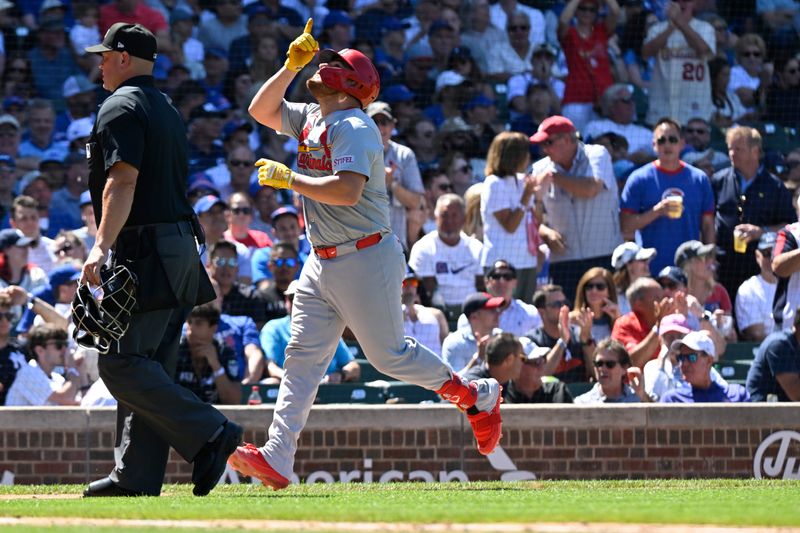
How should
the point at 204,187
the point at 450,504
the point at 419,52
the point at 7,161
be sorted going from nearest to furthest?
the point at 450,504
the point at 204,187
the point at 7,161
the point at 419,52

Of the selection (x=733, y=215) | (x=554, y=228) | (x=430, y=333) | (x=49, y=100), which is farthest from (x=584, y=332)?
(x=49, y=100)

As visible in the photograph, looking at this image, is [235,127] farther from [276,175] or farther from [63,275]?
[276,175]

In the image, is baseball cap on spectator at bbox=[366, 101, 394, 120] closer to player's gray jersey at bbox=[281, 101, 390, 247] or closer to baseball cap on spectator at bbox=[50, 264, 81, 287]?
baseball cap on spectator at bbox=[50, 264, 81, 287]

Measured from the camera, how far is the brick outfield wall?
26.7ft

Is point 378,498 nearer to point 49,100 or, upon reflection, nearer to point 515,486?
point 515,486

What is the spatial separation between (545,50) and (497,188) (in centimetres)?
432

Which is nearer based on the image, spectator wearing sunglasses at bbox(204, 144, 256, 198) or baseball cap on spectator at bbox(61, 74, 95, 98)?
spectator wearing sunglasses at bbox(204, 144, 256, 198)

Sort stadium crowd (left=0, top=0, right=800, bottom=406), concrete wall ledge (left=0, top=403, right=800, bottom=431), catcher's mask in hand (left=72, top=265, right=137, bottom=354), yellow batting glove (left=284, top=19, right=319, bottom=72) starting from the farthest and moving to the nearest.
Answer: stadium crowd (left=0, top=0, right=800, bottom=406)
concrete wall ledge (left=0, top=403, right=800, bottom=431)
yellow batting glove (left=284, top=19, right=319, bottom=72)
catcher's mask in hand (left=72, top=265, right=137, bottom=354)

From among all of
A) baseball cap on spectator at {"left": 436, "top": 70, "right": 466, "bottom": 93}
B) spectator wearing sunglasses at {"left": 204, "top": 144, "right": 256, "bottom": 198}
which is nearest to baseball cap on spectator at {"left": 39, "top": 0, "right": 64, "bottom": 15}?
spectator wearing sunglasses at {"left": 204, "top": 144, "right": 256, "bottom": 198}

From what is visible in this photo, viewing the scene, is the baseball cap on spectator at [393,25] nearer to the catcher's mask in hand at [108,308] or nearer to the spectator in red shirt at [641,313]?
the spectator in red shirt at [641,313]

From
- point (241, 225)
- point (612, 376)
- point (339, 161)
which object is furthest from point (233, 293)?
point (339, 161)

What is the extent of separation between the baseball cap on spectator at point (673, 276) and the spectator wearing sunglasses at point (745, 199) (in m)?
1.53

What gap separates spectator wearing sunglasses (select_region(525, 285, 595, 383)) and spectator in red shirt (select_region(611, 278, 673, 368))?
22 cm

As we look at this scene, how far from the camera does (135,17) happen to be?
15102 millimetres
